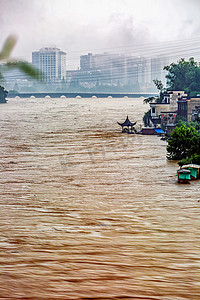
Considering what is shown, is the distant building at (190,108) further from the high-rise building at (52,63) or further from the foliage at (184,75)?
the high-rise building at (52,63)

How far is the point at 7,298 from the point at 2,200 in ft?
5.77

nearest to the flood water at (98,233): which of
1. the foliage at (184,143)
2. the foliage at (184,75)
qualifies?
the foliage at (184,143)

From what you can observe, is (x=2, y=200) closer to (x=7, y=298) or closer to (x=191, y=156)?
(x=7, y=298)

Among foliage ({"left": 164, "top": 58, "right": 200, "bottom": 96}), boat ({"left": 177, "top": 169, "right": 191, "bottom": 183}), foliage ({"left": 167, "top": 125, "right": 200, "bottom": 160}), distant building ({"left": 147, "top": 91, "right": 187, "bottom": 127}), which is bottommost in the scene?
boat ({"left": 177, "top": 169, "right": 191, "bottom": 183})

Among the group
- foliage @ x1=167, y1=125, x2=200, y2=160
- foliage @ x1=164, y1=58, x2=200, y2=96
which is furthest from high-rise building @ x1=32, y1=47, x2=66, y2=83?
foliage @ x1=167, y1=125, x2=200, y2=160

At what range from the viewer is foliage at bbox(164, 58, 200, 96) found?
1345 centimetres

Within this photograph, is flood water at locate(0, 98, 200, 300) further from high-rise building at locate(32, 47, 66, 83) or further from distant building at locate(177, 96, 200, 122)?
high-rise building at locate(32, 47, 66, 83)

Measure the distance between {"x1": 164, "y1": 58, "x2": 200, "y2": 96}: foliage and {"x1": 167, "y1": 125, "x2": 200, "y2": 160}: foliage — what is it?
313 inches

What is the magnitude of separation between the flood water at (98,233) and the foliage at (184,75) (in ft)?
28.4

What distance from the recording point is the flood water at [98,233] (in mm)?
1840

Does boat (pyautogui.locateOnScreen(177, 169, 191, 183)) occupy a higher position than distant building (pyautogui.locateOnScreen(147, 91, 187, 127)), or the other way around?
distant building (pyautogui.locateOnScreen(147, 91, 187, 127))

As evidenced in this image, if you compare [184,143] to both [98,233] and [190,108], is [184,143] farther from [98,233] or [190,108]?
[190,108]

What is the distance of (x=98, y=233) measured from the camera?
252 centimetres

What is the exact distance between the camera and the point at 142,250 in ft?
7.41
